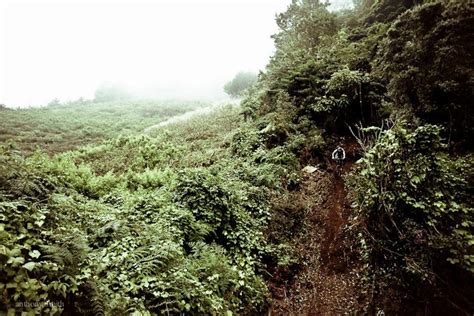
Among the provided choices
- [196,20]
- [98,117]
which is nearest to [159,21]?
[196,20]

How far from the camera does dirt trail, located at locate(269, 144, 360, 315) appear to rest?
5715 millimetres

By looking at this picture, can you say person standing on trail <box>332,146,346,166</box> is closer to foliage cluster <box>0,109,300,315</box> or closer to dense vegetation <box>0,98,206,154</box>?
foliage cluster <box>0,109,300,315</box>

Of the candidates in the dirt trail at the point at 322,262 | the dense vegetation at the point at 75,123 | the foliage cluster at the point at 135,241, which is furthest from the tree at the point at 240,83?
the dirt trail at the point at 322,262

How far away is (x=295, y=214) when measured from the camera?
7.93 metres

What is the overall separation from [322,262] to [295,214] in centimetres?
156

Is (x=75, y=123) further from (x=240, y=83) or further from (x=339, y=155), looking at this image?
(x=339, y=155)

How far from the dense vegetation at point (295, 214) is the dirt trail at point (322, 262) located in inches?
1.4

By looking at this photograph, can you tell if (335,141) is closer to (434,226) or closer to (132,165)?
(434,226)

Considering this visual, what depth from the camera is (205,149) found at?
1383 centimetres

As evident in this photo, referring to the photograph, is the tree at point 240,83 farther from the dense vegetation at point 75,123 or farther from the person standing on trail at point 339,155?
the person standing on trail at point 339,155

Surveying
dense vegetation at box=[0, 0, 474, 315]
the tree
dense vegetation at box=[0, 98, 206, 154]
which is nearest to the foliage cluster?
dense vegetation at box=[0, 0, 474, 315]

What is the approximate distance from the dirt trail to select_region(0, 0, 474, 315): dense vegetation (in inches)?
1.4

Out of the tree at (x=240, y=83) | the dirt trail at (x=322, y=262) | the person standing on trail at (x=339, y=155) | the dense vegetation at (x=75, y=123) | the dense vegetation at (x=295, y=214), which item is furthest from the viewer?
the tree at (x=240, y=83)

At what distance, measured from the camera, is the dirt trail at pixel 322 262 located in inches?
225
